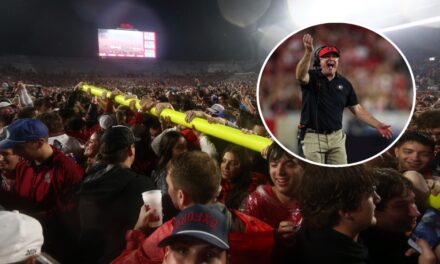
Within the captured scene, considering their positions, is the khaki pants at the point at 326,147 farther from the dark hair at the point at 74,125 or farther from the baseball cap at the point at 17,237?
the dark hair at the point at 74,125

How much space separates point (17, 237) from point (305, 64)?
1.24 m

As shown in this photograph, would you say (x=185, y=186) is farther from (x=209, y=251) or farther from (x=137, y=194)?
(x=137, y=194)

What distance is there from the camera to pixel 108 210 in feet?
5.38

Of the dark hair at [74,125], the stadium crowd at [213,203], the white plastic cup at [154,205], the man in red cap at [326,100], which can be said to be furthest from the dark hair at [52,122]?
the man in red cap at [326,100]

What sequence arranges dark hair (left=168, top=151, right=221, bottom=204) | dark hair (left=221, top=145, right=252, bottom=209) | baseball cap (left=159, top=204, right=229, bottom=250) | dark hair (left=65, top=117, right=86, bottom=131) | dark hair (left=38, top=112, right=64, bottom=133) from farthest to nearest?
1. dark hair (left=65, top=117, right=86, bottom=131)
2. dark hair (left=38, top=112, right=64, bottom=133)
3. dark hair (left=221, top=145, right=252, bottom=209)
4. dark hair (left=168, top=151, right=221, bottom=204)
5. baseball cap (left=159, top=204, right=229, bottom=250)

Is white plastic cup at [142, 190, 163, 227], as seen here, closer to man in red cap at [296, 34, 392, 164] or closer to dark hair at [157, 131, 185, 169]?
dark hair at [157, 131, 185, 169]

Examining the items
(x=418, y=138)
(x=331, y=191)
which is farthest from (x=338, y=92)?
(x=418, y=138)

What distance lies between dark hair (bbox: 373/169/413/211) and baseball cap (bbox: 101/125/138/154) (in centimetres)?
125

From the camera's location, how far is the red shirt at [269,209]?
1.43m

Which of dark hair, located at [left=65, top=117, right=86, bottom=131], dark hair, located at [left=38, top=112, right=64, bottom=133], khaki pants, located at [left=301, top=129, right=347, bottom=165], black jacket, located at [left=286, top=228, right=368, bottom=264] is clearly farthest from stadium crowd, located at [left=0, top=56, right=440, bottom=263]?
dark hair, located at [left=65, top=117, right=86, bottom=131]

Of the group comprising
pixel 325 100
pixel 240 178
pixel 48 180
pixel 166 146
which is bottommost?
pixel 48 180

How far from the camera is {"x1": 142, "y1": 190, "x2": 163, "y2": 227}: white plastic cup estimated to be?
55.1 inches

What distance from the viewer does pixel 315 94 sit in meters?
0.78

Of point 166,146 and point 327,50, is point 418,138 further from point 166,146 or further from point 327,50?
point 166,146
